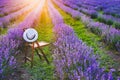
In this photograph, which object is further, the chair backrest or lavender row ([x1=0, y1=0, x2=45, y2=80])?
the chair backrest

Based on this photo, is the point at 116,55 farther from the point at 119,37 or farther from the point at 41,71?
the point at 41,71

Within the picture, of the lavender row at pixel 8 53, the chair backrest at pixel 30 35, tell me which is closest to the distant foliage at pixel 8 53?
the lavender row at pixel 8 53

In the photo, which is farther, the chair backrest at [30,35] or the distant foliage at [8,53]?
the chair backrest at [30,35]

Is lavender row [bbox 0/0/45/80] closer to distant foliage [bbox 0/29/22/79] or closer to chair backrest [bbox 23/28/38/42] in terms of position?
distant foliage [bbox 0/29/22/79]

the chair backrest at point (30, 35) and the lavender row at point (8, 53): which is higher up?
the chair backrest at point (30, 35)

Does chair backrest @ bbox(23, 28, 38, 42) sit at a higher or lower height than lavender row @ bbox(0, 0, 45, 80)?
higher

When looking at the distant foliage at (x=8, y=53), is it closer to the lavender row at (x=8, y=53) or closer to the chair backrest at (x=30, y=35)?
the lavender row at (x=8, y=53)

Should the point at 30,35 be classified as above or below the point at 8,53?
above

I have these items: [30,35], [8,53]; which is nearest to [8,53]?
[8,53]

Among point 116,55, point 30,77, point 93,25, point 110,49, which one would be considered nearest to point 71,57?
point 30,77

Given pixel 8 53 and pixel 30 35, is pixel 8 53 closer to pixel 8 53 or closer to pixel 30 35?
pixel 8 53

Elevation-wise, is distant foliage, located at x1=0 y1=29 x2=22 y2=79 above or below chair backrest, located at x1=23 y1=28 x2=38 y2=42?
below

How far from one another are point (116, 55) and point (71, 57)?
1991 millimetres

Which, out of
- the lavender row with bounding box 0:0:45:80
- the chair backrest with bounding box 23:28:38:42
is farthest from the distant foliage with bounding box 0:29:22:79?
the chair backrest with bounding box 23:28:38:42
